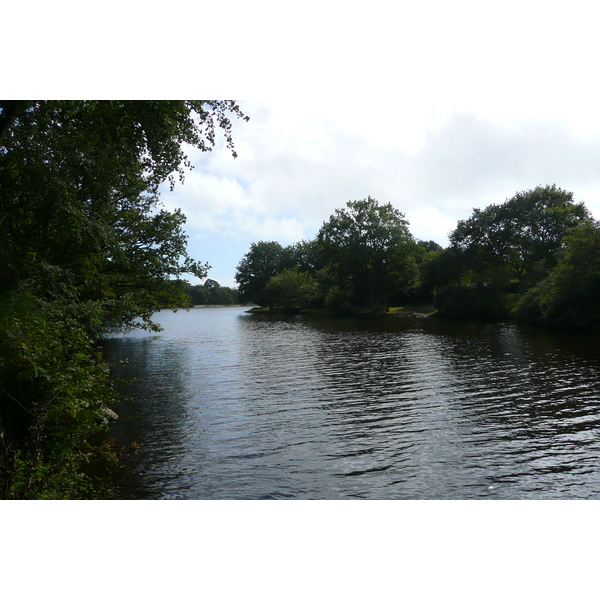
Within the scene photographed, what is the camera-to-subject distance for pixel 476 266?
198 feet

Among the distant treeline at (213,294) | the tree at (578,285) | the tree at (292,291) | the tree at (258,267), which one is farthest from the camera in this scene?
the distant treeline at (213,294)

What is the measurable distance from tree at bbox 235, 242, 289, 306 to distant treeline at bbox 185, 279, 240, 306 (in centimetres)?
1081

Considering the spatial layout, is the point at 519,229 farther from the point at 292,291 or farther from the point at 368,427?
the point at 368,427

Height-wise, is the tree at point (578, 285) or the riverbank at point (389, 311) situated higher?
the tree at point (578, 285)

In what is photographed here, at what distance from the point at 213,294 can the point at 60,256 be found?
12650 centimetres

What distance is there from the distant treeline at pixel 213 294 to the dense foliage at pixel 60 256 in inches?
4647

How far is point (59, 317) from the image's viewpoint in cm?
921

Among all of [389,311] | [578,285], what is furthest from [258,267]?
[578,285]

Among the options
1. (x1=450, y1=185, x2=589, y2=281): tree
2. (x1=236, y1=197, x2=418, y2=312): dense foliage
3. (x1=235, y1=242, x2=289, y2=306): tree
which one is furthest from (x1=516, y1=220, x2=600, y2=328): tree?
(x1=235, y1=242, x2=289, y2=306): tree

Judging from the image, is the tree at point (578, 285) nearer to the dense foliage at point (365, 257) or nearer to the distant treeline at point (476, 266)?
the distant treeline at point (476, 266)

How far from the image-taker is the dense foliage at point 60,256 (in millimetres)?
6812

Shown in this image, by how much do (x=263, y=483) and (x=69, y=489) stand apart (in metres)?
3.27

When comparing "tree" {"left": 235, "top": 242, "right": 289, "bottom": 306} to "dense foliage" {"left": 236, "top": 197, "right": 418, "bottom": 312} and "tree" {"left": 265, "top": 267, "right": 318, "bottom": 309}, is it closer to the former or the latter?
"tree" {"left": 265, "top": 267, "right": 318, "bottom": 309}

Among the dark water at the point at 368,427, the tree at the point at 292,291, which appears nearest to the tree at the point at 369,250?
the tree at the point at 292,291
